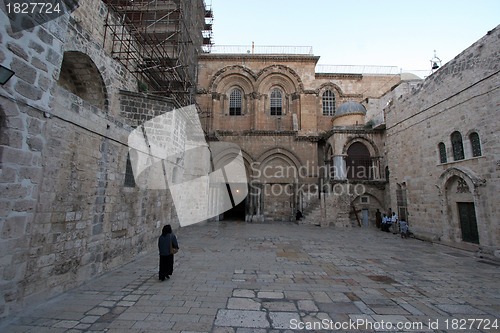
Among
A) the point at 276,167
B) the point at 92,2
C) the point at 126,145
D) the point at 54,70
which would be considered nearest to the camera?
the point at 54,70

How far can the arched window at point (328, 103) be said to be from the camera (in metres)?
20.4

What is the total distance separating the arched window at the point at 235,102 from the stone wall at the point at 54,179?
1291 cm

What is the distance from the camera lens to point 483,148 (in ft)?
27.0

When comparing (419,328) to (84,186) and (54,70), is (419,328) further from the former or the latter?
(54,70)

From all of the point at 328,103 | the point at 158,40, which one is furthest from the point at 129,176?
the point at 328,103

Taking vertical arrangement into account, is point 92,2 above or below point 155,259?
above

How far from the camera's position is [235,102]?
1914 centimetres

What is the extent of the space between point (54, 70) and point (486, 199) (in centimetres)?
1292

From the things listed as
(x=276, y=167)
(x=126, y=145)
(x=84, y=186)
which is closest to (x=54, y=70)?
(x=84, y=186)

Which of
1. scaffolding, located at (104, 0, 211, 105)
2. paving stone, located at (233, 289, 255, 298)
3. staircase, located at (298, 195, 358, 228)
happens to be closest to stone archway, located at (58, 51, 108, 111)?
scaffolding, located at (104, 0, 211, 105)

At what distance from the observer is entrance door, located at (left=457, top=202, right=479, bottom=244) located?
8773mm

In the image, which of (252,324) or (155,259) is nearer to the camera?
(252,324)

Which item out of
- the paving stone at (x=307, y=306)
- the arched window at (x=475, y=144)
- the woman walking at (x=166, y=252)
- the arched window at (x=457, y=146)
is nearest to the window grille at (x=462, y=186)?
the arched window at (x=457, y=146)

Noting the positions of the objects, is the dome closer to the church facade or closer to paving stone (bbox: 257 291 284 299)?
the church facade
